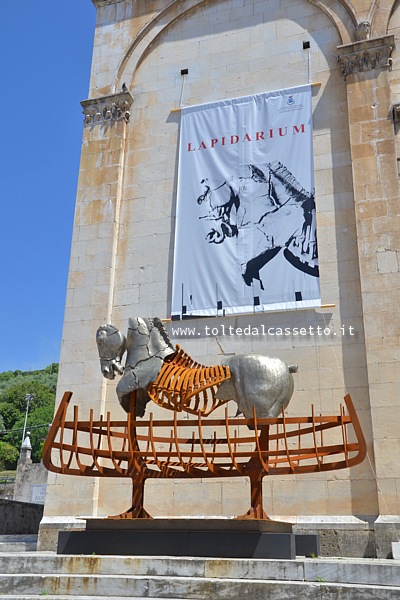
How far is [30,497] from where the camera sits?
3769 cm

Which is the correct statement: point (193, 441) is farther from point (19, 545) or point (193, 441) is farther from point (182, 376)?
point (19, 545)

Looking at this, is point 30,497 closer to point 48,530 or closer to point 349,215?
point 48,530

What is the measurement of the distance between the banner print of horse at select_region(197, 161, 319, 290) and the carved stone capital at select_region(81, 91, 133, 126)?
407 cm

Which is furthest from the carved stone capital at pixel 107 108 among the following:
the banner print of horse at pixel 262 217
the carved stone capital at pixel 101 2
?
the banner print of horse at pixel 262 217

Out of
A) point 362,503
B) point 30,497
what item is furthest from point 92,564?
point 30,497

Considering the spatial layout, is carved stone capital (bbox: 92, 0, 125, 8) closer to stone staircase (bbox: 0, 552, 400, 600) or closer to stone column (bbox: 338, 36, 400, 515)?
stone column (bbox: 338, 36, 400, 515)

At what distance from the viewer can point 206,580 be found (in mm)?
7555

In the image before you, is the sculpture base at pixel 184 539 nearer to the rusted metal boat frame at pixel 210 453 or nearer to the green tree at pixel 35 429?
the rusted metal boat frame at pixel 210 453

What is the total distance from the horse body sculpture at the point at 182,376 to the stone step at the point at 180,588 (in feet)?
11.7

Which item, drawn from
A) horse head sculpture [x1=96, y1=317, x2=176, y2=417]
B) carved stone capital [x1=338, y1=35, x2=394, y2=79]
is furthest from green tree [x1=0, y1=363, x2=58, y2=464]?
horse head sculpture [x1=96, y1=317, x2=176, y2=417]

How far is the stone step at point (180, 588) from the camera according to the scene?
22.5 ft

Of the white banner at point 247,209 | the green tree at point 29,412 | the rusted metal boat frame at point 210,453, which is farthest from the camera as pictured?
the green tree at point 29,412

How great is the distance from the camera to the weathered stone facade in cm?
1465

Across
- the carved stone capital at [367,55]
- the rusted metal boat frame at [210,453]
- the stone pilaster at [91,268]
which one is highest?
the carved stone capital at [367,55]
